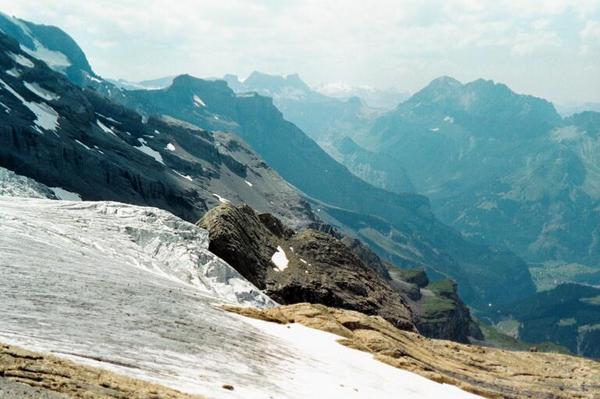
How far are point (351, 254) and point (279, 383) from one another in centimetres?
5630

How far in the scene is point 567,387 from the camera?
143 ft

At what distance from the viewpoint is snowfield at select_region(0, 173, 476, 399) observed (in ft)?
79.4

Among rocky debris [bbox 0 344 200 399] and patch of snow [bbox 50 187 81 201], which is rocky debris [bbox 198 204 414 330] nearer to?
rocky debris [bbox 0 344 200 399]

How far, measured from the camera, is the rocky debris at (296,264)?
211ft

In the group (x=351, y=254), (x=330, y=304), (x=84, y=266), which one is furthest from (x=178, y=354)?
(x=351, y=254)

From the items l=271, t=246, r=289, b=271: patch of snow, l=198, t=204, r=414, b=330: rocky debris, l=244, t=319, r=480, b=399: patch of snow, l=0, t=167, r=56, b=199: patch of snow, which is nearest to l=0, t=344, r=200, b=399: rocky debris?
l=244, t=319, r=480, b=399: patch of snow

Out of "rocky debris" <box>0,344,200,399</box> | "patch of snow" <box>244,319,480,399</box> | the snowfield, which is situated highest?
"rocky debris" <box>0,344,200,399</box>

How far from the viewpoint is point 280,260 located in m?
73.6

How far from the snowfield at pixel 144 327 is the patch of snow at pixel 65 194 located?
112237 mm

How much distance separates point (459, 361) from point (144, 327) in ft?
92.4

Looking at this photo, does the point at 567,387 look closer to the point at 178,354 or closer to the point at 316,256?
the point at 178,354

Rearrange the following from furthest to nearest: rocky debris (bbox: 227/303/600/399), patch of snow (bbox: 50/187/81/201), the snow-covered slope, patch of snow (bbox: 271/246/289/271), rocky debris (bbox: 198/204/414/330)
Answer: patch of snow (bbox: 50/187/81/201) → patch of snow (bbox: 271/246/289/271) → rocky debris (bbox: 198/204/414/330) → rocky debris (bbox: 227/303/600/399) → the snow-covered slope

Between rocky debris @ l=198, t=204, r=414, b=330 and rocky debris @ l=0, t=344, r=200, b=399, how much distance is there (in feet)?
133

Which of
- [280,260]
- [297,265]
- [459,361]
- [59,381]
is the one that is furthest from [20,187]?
[59,381]
